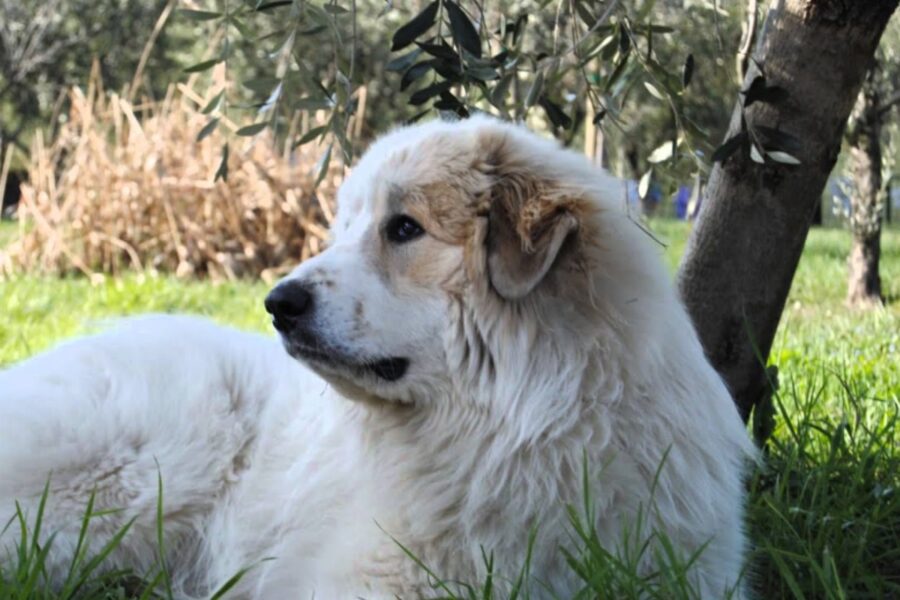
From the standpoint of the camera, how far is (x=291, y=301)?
A: 2623mm

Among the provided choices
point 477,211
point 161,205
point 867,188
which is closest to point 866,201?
point 867,188

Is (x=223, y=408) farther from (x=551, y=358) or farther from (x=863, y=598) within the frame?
(x=863, y=598)

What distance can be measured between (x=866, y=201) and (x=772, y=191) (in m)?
7.39

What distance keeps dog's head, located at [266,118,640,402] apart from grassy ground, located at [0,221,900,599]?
56cm

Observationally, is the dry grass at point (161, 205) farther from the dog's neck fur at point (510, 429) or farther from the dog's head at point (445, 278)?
the dog's neck fur at point (510, 429)

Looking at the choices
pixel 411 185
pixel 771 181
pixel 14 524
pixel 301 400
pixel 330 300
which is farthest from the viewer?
pixel 771 181

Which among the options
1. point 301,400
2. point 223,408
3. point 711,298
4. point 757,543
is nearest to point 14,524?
point 223,408

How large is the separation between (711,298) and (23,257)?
30.3 ft

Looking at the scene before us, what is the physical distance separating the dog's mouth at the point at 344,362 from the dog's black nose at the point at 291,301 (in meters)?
0.07

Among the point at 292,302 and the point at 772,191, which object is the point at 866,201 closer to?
the point at 772,191

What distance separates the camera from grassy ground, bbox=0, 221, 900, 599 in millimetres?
2857

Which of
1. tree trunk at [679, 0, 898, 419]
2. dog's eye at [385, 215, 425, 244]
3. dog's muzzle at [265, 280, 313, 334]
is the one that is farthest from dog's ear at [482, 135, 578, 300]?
tree trunk at [679, 0, 898, 419]

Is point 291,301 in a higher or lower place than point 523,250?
lower

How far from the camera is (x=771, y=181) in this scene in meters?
3.82
